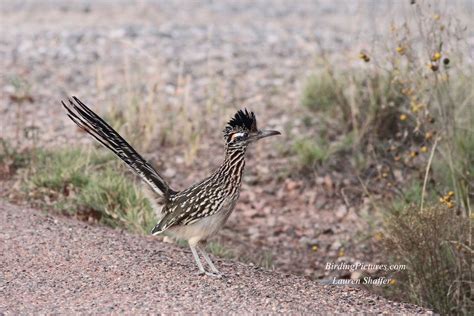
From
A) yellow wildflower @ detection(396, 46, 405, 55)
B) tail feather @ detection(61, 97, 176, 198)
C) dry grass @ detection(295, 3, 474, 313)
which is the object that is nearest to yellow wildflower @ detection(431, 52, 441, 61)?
Result: dry grass @ detection(295, 3, 474, 313)

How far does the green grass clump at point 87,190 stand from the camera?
25.4ft

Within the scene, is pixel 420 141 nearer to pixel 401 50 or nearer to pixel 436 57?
pixel 401 50

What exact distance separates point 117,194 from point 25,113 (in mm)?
3365

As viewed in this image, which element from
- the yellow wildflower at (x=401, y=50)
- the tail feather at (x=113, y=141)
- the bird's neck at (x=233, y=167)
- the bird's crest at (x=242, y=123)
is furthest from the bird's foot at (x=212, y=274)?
the yellow wildflower at (x=401, y=50)

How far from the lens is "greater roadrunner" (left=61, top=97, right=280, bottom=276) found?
234 inches

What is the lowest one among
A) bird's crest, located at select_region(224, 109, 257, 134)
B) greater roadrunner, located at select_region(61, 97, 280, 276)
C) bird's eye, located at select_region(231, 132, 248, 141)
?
greater roadrunner, located at select_region(61, 97, 280, 276)

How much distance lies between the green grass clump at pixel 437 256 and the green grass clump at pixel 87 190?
2.17m

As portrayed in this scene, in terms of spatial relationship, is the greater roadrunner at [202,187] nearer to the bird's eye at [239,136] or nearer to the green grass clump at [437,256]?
the bird's eye at [239,136]

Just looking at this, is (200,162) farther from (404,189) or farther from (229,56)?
(229,56)

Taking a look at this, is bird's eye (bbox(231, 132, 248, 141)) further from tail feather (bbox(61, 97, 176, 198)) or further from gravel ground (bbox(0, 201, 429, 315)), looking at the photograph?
gravel ground (bbox(0, 201, 429, 315))

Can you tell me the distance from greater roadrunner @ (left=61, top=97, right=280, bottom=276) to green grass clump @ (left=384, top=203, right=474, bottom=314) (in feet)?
4.37

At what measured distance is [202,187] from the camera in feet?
20.0

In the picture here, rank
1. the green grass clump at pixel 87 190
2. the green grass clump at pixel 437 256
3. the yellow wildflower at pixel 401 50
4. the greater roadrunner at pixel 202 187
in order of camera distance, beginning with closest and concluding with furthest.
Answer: the greater roadrunner at pixel 202 187 < the green grass clump at pixel 437 256 < the yellow wildflower at pixel 401 50 < the green grass clump at pixel 87 190

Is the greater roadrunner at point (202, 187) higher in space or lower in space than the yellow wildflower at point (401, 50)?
lower
